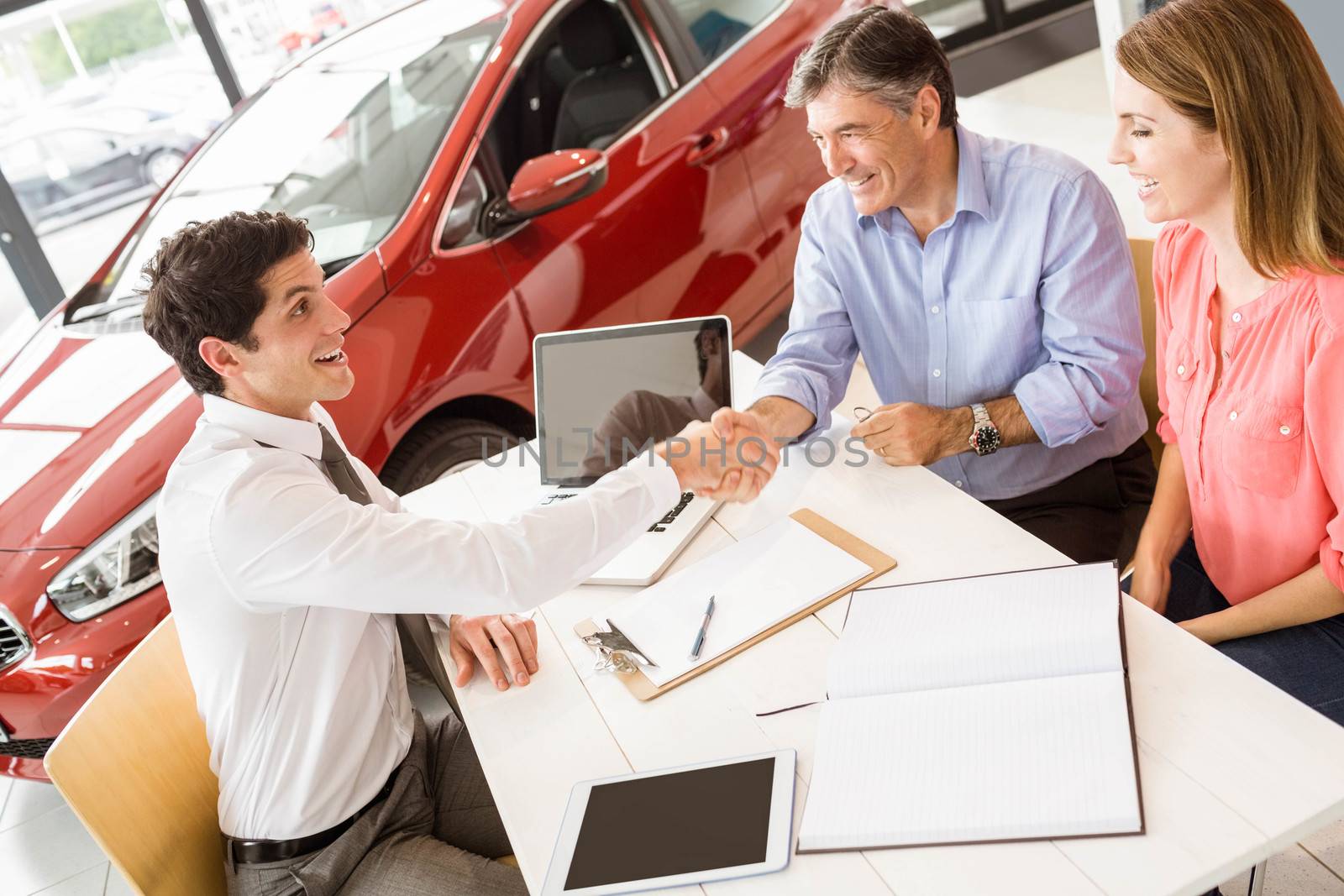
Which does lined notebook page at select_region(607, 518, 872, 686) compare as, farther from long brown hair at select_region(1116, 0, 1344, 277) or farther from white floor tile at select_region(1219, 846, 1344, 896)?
white floor tile at select_region(1219, 846, 1344, 896)

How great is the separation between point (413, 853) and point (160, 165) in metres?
5.00

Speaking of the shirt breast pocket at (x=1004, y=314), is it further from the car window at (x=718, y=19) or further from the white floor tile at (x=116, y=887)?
the white floor tile at (x=116, y=887)

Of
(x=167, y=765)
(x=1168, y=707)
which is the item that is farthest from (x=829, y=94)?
(x=167, y=765)

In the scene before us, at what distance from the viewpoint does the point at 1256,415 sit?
151 cm

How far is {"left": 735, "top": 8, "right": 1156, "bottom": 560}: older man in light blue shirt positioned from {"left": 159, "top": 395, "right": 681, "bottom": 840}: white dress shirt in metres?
0.51

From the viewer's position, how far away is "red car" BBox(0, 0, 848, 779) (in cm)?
238

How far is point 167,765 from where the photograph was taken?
165 cm

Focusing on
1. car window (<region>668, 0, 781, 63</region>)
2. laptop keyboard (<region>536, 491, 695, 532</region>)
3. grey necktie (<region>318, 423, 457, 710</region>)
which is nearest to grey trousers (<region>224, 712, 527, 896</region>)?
grey necktie (<region>318, 423, 457, 710</region>)

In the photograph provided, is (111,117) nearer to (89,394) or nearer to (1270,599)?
(89,394)

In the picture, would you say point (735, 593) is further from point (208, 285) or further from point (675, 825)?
point (208, 285)

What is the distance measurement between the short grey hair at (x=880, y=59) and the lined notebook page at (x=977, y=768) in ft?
3.47

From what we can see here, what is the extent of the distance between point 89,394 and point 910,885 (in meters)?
2.29

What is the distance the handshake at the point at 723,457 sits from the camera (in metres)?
1.77

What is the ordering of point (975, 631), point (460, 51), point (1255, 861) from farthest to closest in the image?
point (460, 51) → point (975, 631) → point (1255, 861)
